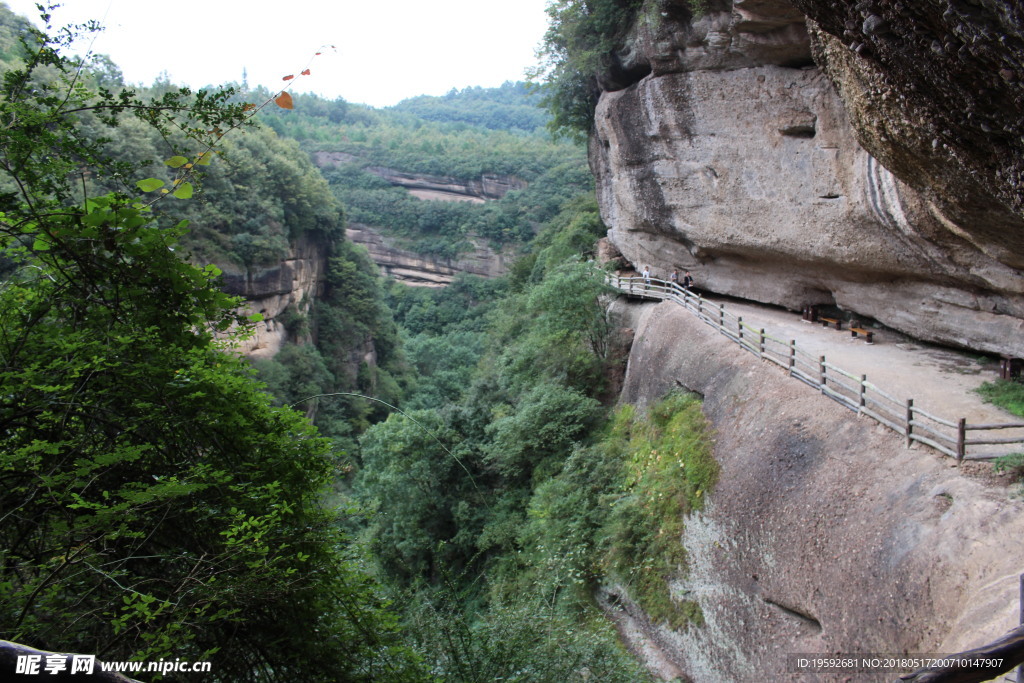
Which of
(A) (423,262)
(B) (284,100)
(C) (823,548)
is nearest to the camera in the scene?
(B) (284,100)

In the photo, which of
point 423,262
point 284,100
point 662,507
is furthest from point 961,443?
point 423,262

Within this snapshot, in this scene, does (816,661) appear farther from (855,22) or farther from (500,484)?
(500,484)

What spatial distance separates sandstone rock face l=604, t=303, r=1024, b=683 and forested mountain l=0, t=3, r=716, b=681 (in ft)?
1.96

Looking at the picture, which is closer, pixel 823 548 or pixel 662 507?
pixel 823 548

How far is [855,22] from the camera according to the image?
516 centimetres

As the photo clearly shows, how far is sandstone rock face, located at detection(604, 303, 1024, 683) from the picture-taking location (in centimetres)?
598

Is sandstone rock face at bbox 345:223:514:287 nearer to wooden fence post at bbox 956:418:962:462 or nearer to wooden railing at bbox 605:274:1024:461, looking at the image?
wooden railing at bbox 605:274:1024:461

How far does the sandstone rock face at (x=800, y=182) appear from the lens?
7.68 metres

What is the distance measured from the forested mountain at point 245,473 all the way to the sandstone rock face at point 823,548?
1.96ft

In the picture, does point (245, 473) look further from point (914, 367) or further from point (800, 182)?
point (800, 182)

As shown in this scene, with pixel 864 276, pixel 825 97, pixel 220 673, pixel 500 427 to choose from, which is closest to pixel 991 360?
pixel 864 276

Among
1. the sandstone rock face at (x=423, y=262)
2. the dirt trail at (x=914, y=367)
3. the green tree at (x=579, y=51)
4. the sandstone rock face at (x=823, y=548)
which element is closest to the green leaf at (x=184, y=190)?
the sandstone rock face at (x=823, y=548)

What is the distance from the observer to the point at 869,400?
8594mm

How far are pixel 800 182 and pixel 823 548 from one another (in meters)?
8.10
